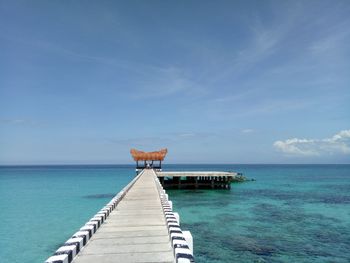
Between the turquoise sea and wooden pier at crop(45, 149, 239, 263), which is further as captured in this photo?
the turquoise sea

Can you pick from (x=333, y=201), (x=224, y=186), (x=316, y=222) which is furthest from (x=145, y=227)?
(x=224, y=186)

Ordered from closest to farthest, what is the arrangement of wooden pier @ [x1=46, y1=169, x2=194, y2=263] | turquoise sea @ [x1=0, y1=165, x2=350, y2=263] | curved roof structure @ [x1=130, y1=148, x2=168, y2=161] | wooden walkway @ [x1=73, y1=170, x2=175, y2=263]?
wooden pier @ [x1=46, y1=169, x2=194, y2=263] < wooden walkway @ [x1=73, y1=170, x2=175, y2=263] < turquoise sea @ [x1=0, y1=165, x2=350, y2=263] < curved roof structure @ [x1=130, y1=148, x2=168, y2=161]

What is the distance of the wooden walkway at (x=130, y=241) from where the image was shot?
5.81 meters

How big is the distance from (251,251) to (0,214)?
2284 centimetres

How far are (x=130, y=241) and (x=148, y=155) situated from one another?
1709 inches

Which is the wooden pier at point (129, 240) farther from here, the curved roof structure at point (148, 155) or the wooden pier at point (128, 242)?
the curved roof structure at point (148, 155)

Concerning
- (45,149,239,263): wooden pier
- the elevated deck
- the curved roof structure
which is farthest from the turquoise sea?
the curved roof structure

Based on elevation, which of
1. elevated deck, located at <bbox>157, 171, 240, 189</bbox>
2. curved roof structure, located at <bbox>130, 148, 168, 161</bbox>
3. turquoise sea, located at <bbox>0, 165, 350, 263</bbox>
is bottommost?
turquoise sea, located at <bbox>0, 165, 350, 263</bbox>

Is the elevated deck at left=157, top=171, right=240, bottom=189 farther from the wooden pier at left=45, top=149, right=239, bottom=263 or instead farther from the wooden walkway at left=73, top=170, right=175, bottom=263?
the wooden walkway at left=73, top=170, right=175, bottom=263

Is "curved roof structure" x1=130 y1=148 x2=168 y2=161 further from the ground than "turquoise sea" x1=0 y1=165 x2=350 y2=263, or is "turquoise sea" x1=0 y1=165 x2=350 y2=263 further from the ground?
"curved roof structure" x1=130 y1=148 x2=168 y2=161

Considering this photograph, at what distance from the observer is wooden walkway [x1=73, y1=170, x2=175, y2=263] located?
5.81 metres

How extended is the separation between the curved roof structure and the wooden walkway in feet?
127

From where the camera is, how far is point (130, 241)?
6.97 meters

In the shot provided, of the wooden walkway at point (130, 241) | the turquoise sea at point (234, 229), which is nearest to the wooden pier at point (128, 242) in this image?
the wooden walkway at point (130, 241)
